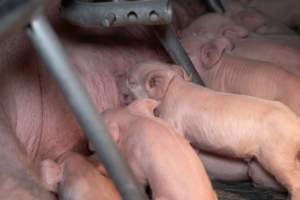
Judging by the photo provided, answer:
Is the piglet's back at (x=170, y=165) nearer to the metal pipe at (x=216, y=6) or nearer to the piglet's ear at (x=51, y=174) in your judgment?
the piglet's ear at (x=51, y=174)

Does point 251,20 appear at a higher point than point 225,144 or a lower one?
higher

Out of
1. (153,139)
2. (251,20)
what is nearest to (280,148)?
(153,139)

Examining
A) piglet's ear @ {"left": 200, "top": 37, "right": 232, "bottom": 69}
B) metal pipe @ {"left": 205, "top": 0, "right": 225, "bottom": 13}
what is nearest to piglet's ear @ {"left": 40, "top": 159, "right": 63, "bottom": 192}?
piglet's ear @ {"left": 200, "top": 37, "right": 232, "bottom": 69}

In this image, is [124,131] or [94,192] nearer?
[94,192]

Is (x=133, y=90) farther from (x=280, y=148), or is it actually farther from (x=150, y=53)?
(x=280, y=148)

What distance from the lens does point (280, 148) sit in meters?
1.42

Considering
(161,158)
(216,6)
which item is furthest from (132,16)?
(216,6)

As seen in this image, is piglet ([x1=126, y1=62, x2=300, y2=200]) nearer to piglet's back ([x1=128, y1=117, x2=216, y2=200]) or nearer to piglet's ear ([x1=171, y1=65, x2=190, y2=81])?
piglet's ear ([x1=171, y1=65, x2=190, y2=81])

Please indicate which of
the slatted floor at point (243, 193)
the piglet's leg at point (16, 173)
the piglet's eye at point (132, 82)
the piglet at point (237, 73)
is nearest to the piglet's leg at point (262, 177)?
the slatted floor at point (243, 193)

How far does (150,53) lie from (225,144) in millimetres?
616

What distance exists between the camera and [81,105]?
1021mm

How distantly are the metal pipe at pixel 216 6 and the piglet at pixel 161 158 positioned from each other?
1068mm

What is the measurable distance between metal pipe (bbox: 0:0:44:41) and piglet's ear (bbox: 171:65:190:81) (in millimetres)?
855

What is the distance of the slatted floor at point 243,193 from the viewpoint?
1496 millimetres
